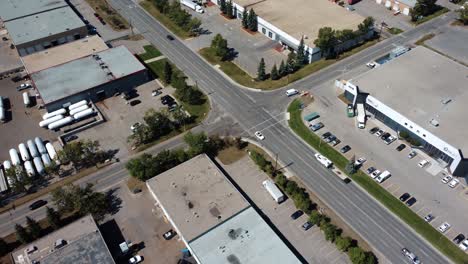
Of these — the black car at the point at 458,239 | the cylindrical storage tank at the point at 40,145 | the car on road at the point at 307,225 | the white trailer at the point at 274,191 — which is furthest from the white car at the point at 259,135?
the cylindrical storage tank at the point at 40,145

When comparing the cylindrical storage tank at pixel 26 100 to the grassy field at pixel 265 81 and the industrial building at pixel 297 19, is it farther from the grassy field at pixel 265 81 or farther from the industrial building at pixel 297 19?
the industrial building at pixel 297 19

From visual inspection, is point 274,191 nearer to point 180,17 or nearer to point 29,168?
point 29,168

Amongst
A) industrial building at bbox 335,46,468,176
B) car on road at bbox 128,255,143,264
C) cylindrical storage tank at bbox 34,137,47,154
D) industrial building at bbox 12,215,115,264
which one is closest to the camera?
industrial building at bbox 12,215,115,264

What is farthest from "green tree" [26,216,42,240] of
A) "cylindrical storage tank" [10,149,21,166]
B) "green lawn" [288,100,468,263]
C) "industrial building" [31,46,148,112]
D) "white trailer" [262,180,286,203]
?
"green lawn" [288,100,468,263]

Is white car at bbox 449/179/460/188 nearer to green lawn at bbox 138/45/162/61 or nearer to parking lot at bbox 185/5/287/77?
parking lot at bbox 185/5/287/77

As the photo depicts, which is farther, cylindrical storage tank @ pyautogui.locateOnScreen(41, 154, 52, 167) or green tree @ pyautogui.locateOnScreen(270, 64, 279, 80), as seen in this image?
green tree @ pyautogui.locateOnScreen(270, 64, 279, 80)

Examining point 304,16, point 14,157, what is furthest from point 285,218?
point 304,16

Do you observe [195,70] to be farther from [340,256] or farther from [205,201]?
[340,256]
